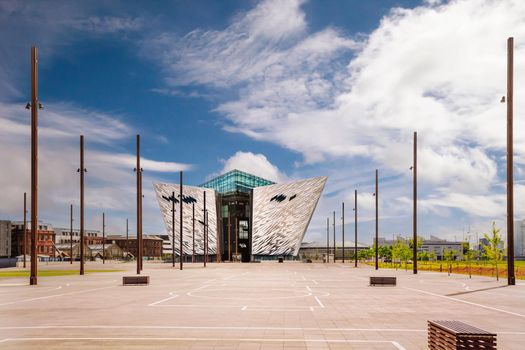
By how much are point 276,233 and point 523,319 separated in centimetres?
10149

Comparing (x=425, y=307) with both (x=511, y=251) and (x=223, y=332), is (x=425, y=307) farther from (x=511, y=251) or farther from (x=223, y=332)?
(x=511, y=251)

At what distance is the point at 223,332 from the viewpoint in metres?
13.5

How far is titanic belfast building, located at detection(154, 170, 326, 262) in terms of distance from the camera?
115m

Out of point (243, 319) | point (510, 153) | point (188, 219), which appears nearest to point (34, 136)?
point (243, 319)

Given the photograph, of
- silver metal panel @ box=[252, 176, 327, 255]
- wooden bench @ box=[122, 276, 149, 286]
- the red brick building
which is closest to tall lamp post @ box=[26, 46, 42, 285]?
wooden bench @ box=[122, 276, 149, 286]

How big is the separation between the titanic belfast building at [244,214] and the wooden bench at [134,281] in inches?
2966

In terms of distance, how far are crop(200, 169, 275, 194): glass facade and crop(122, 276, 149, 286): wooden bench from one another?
99398mm

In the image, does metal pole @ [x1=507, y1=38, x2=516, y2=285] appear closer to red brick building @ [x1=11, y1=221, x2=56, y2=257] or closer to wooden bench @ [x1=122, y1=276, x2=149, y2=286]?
wooden bench @ [x1=122, y1=276, x2=149, y2=286]

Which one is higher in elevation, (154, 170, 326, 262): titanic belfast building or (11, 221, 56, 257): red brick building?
(154, 170, 326, 262): titanic belfast building

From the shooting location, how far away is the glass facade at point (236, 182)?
132 m

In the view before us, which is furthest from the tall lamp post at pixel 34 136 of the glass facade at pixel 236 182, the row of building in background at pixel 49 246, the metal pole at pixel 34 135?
the glass facade at pixel 236 182

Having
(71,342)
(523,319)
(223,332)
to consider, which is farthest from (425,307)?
(71,342)

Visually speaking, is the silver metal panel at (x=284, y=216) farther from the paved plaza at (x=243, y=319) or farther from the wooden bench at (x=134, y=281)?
the paved plaza at (x=243, y=319)

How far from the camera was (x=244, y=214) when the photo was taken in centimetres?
13150
